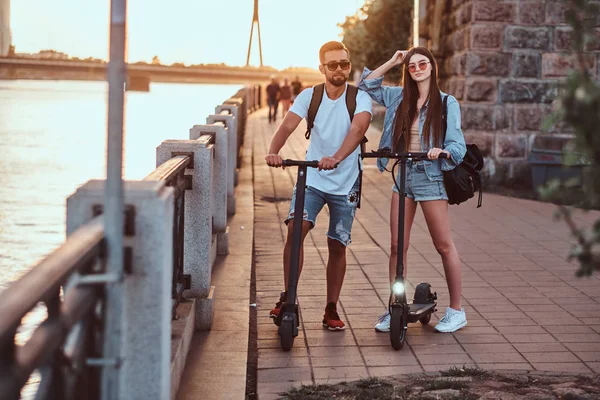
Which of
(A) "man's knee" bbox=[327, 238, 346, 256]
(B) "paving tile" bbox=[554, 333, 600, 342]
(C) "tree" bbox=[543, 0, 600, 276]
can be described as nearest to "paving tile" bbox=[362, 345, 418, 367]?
(A) "man's knee" bbox=[327, 238, 346, 256]

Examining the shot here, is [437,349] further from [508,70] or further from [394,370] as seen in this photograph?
[508,70]

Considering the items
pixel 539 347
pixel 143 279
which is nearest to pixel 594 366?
pixel 539 347

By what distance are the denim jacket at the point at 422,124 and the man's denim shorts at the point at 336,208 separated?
0.92 ft

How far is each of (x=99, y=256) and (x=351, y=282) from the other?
5446 millimetres

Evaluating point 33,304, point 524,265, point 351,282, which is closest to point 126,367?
point 33,304

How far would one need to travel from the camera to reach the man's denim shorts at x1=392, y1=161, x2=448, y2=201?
660 cm

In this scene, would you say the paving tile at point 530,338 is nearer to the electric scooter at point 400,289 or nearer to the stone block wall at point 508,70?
the electric scooter at point 400,289

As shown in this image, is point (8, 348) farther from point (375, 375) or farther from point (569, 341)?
point (569, 341)

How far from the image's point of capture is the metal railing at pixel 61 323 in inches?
93.7

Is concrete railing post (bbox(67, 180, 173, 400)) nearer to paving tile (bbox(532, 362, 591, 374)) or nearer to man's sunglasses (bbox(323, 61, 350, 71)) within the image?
man's sunglasses (bbox(323, 61, 350, 71))

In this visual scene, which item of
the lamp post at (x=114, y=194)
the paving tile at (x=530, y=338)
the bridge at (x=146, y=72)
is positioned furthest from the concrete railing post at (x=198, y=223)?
the bridge at (x=146, y=72)

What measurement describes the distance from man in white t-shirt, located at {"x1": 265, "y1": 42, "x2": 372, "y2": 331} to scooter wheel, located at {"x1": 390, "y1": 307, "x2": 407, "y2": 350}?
1.95ft

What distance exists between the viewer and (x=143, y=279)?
3.53 m

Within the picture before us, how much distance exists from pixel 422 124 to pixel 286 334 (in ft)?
4.78
